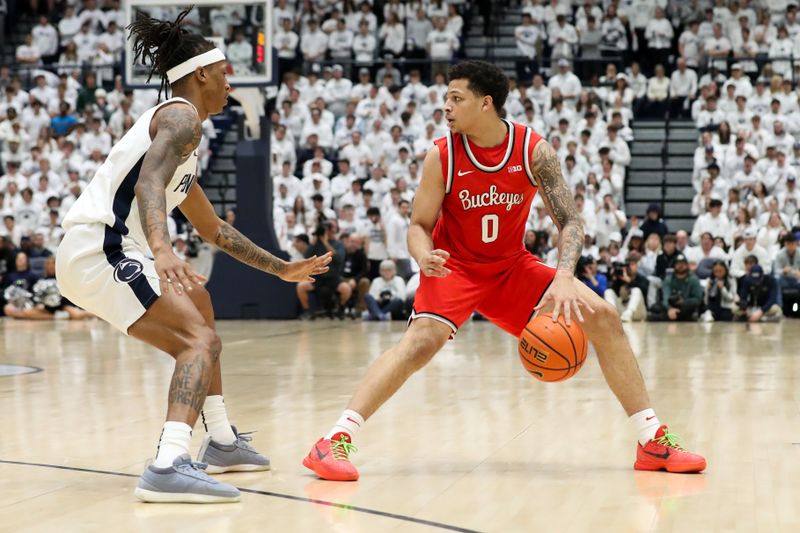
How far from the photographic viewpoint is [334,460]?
486cm

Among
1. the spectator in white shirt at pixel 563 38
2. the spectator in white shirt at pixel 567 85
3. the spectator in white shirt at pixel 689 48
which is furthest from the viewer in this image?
the spectator in white shirt at pixel 563 38

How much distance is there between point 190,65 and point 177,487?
66.3 inches

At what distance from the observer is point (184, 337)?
456cm

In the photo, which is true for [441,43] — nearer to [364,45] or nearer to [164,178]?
[364,45]

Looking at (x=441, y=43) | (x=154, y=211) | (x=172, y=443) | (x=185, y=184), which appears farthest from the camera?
(x=441, y=43)

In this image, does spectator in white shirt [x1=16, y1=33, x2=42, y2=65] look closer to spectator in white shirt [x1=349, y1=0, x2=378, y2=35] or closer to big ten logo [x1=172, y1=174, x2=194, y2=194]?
spectator in white shirt [x1=349, y1=0, x2=378, y2=35]

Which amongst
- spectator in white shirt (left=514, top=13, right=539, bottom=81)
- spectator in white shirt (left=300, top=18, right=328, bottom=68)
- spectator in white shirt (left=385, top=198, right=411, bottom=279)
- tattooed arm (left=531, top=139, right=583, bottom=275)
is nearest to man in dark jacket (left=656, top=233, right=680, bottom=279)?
spectator in white shirt (left=385, top=198, right=411, bottom=279)

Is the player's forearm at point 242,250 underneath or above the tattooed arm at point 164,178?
underneath

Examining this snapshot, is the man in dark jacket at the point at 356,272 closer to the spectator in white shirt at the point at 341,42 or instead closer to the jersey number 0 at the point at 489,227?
the spectator in white shirt at the point at 341,42

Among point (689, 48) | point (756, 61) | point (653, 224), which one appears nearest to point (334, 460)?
point (653, 224)

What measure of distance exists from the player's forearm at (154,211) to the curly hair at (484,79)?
1534 millimetres

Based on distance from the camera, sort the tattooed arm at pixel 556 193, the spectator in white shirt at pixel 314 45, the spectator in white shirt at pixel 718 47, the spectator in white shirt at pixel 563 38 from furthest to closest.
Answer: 1. the spectator in white shirt at pixel 314 45
2. the spectator in white shirt at pixel 563 38
3. the spectator in white shirt at pixel 718 47
4. the tattooed arm at pixel 556 193

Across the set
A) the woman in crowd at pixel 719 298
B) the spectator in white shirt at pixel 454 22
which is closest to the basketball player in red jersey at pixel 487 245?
the woman in crowd at pixel 719 298

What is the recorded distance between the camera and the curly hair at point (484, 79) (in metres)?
5.25
